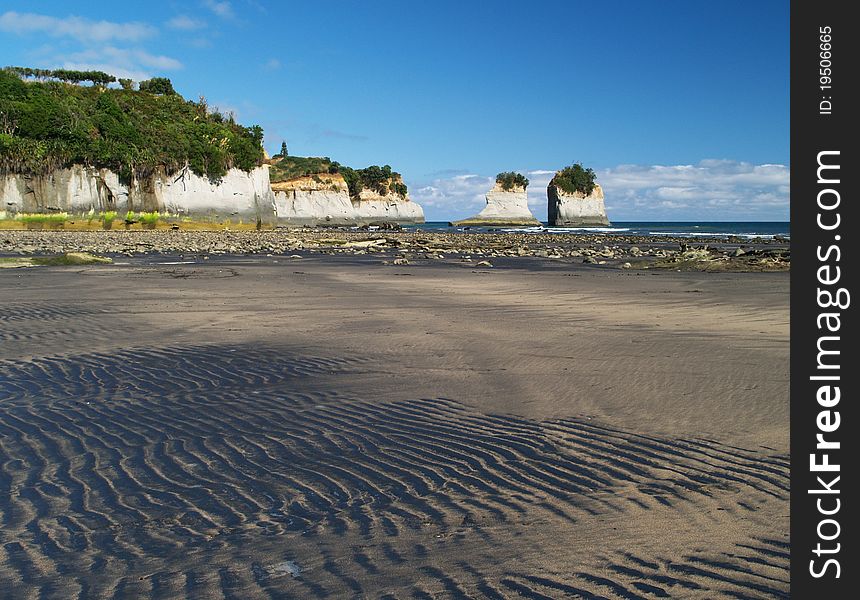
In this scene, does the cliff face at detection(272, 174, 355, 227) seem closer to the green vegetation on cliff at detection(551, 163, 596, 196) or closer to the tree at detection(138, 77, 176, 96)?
the tree at detection(138, 77, 176, 96)

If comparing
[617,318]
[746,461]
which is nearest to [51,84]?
[617,318]

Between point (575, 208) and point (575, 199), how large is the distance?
171cm

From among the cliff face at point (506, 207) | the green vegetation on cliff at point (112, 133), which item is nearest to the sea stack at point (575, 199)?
the cliff face at point (506, 207)

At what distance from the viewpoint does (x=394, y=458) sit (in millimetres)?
4121

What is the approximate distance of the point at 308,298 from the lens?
40.8ft

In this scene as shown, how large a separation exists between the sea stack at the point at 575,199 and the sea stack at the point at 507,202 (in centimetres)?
532

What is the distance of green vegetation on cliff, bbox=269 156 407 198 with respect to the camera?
115 m

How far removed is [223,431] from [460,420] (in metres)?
1.62

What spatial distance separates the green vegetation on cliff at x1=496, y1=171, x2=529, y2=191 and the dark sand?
428ft

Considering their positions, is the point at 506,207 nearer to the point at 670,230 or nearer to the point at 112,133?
the point at 670,230

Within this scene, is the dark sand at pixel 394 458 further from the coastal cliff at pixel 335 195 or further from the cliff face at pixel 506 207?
the cliff face at pixel 506 207
